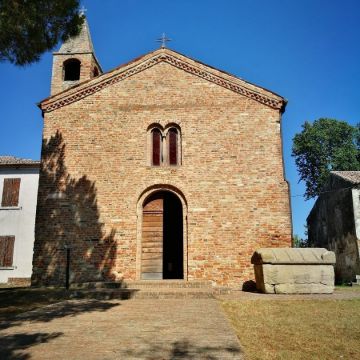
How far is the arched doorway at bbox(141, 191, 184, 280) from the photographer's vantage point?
13156 millimetres

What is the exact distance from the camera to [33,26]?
31.1ft

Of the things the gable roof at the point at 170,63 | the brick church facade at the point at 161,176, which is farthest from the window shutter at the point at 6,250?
the gable roof at the point at 170,63

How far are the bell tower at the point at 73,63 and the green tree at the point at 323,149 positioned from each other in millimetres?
24286

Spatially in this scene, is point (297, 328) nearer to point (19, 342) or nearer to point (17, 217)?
point (19, 342)

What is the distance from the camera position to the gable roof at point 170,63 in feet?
45.8

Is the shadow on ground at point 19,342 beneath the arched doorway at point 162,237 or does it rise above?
beneath

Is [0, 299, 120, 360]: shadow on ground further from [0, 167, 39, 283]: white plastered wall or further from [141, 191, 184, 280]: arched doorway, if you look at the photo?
[0, 167, 39, 283]: white plastered wall

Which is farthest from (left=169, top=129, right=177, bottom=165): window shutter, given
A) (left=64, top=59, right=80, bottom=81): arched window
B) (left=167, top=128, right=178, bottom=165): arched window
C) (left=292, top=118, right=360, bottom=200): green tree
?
(left=292, top=118, right=360, bottom=200): green tree

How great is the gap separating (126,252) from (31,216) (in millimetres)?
11437

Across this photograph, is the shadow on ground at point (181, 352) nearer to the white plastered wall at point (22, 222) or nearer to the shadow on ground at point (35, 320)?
the shadow on ground at point (35, 320)

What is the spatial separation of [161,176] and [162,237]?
7.26 feet

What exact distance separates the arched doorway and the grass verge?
4.67 meters

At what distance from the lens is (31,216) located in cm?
2188

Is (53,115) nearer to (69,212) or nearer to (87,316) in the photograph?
(69,212)
